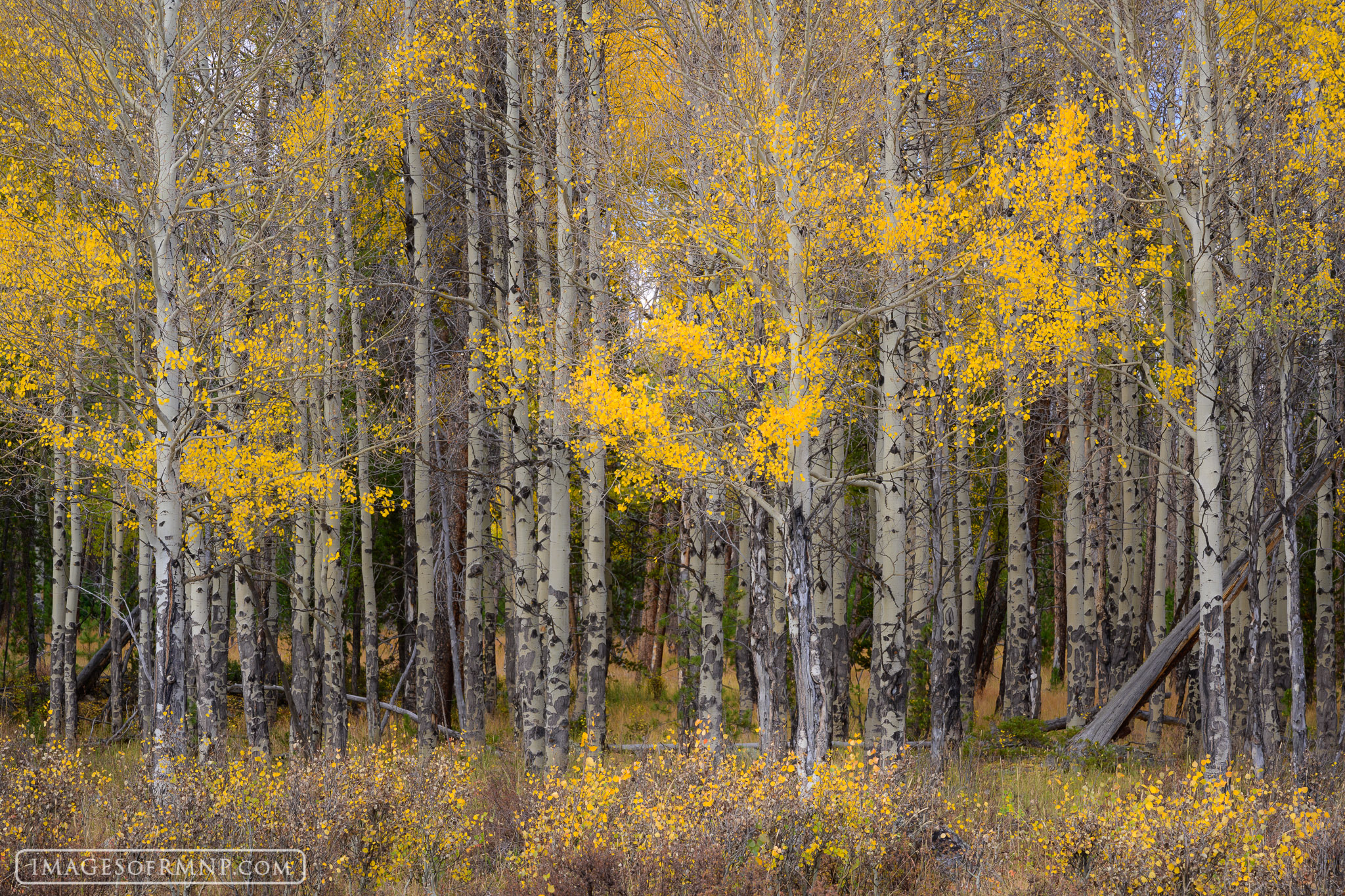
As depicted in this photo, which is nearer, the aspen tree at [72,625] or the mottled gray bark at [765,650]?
the mottled gray bark at [765,650]

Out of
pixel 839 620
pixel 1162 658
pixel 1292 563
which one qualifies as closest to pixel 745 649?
pixel 839 620

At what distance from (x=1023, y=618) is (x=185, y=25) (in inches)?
440

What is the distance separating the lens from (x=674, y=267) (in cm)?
875

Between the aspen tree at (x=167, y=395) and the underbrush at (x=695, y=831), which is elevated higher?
the aspen tree at (x=167, y=395)

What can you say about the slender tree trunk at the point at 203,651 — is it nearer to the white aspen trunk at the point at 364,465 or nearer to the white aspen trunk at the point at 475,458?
the white aspen trunk at the point at 364,465

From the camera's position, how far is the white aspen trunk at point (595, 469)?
950cm

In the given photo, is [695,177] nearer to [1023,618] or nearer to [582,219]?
[582,219]

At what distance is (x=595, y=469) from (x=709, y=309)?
8.85 feet

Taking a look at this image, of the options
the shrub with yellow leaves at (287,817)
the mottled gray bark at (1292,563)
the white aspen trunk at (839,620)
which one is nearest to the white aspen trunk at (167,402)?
the shrub with yellow leaves at (287,817)

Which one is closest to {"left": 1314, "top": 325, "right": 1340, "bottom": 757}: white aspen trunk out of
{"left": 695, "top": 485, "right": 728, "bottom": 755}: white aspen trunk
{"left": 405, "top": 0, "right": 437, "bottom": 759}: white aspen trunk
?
{"left": 695, "top": 485, "right": 728, "bottom": 755}: white aspen trunk

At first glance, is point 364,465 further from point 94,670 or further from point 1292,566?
point 1292,566

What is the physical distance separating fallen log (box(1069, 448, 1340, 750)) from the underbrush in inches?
115

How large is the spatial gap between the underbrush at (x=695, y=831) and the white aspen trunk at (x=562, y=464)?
192cm

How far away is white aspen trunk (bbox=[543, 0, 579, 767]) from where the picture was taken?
30.9 feet
